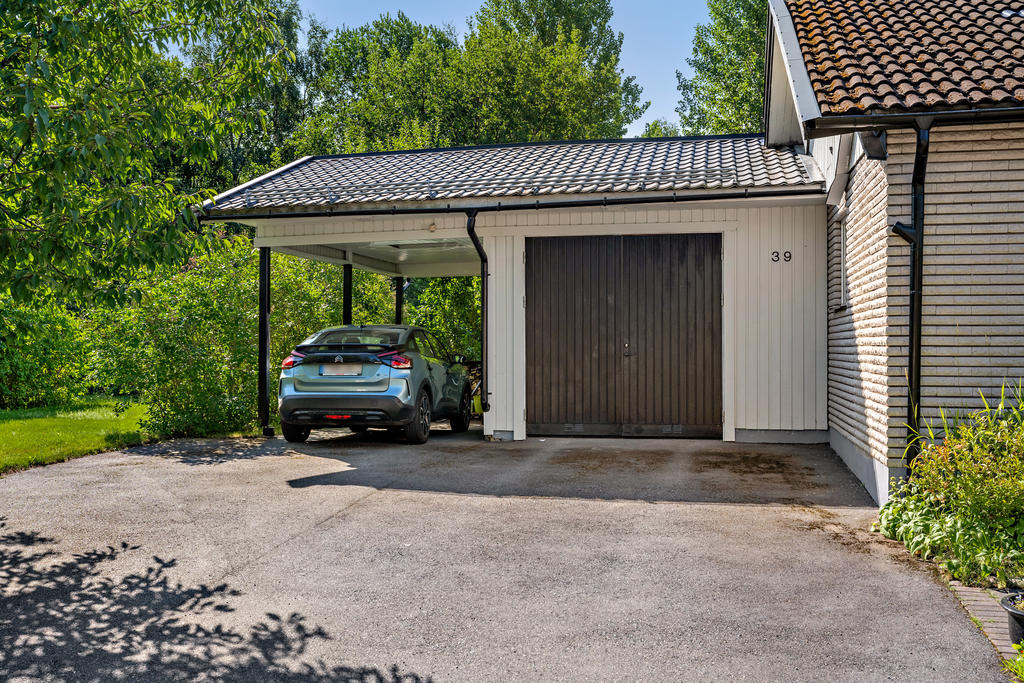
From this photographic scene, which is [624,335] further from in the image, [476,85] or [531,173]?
[476,85]

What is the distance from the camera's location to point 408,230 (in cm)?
1145

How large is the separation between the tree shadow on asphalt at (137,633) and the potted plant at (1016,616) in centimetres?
259

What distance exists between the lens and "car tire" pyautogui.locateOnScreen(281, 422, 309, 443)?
34.8 feet

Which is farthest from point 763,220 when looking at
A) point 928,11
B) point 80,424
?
point 80,424

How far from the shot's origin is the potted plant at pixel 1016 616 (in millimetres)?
3816

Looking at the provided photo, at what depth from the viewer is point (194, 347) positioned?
11711 mm

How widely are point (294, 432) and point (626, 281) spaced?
14.9 ft

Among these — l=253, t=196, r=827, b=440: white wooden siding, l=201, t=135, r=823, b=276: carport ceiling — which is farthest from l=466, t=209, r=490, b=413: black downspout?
l=201, t=135, r=823, b=276: carport ceiling

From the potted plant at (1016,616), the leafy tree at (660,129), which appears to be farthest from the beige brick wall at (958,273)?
the leafy tree at (660,129)

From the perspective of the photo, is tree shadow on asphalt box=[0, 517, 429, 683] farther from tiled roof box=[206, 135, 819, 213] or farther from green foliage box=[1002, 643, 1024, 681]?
tiled roof box=[206, 135, 819, 213]

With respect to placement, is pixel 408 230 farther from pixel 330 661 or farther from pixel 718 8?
pixel 718 8

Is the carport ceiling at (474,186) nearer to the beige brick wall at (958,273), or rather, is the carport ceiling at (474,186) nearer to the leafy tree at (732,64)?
the beige brick wall at (958,273)

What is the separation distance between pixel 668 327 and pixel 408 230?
359cm

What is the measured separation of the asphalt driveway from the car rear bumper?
1632 millimetres
